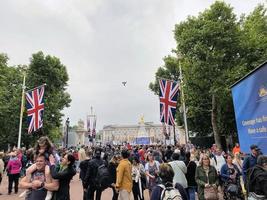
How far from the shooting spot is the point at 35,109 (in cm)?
1948

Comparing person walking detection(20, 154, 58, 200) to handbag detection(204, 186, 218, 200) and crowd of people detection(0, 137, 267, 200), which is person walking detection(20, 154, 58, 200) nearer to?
crowd of people detection(0, 137, 267, 200)

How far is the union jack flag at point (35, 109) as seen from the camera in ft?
63.3

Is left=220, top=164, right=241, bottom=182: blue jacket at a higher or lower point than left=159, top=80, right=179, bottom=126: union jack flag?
lower

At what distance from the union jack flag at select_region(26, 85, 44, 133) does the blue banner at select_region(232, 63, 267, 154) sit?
Answer: 42.1 ft

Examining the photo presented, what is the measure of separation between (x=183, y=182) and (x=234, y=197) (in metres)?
2.75

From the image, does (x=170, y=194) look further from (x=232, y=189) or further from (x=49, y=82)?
(x=49, y=82)

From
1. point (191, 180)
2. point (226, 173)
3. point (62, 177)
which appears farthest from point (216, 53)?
point (62, 177)

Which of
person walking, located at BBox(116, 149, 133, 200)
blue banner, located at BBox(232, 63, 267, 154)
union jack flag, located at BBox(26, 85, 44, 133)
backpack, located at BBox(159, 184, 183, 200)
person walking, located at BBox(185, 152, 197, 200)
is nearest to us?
backpack, located at BBox(159, 184, 183, 200)

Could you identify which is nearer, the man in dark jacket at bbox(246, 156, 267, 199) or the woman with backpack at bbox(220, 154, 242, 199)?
the man in dark jacket at bbox(246, 156, 267, 199)

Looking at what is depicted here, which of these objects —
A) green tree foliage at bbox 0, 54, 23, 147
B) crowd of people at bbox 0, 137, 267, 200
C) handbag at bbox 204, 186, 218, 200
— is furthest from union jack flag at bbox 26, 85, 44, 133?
green tree foliage at bbox 0, 54, 23, 147

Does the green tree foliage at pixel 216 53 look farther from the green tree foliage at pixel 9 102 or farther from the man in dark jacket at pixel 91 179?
the green tree foliage at pixel 9 102

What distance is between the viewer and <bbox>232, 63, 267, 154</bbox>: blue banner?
27.1ft

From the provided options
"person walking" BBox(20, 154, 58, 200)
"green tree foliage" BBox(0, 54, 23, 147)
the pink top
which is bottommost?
"person walking" BBox(20, 154, 58, 200)

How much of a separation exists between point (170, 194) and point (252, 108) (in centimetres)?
562
